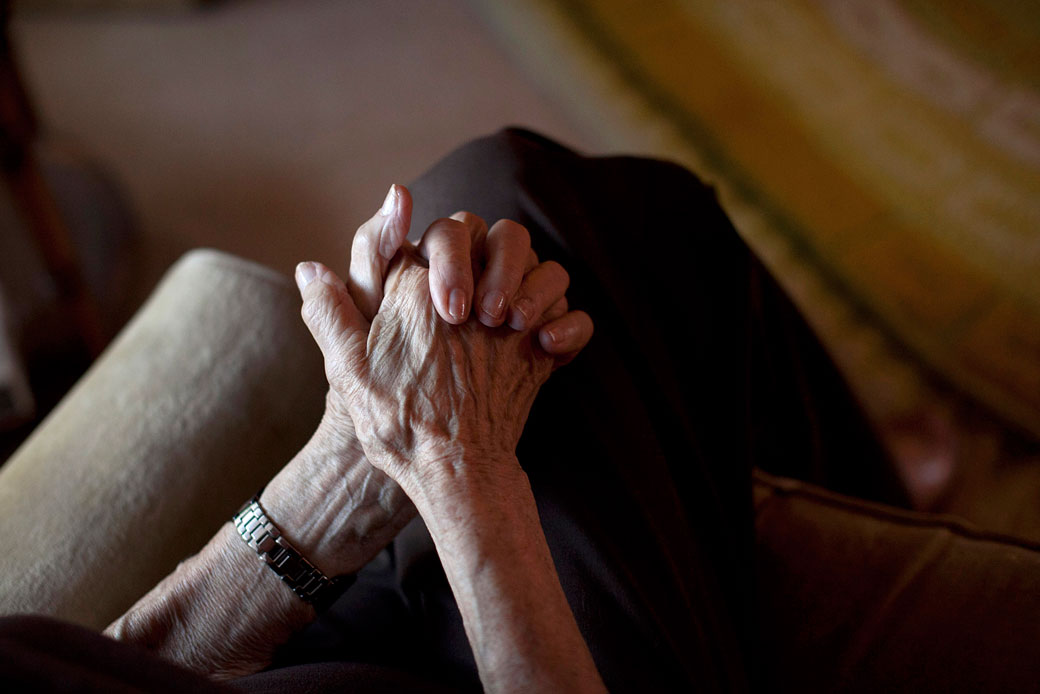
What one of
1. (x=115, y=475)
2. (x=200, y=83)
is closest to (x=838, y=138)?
(x=115, y=475)

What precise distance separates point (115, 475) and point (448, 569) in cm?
41

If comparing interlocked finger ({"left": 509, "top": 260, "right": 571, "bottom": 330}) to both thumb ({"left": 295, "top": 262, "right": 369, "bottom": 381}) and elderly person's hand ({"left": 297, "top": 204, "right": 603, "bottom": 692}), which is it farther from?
thumb ({"left": 295, "top": 262, "right": 369, "bottom": 381})

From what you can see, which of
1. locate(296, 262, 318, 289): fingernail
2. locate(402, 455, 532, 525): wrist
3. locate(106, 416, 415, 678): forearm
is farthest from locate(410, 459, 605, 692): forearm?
→ locate(296, 262, 318, 289): fingernail

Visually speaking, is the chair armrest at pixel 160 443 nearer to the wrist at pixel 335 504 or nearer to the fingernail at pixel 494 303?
the wrist at pixel 335 504

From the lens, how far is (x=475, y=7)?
239cm

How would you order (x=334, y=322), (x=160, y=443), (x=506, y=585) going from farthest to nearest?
(x=160, y=443)
(x=334, y=322)
(x=506, y=585)

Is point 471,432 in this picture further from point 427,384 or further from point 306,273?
point 306,273

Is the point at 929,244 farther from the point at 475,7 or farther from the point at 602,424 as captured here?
the point at 475,7

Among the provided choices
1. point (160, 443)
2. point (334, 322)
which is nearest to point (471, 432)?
point (334, 322)

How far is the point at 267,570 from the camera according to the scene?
64 centimetres

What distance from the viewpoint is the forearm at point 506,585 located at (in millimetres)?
488

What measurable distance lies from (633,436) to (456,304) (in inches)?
8.3

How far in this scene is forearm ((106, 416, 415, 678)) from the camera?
0.64 metres

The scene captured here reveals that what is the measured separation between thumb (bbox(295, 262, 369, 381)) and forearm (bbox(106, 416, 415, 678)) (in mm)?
82
